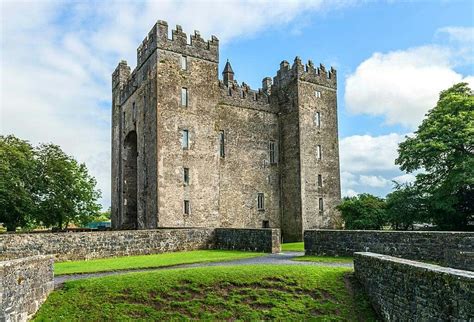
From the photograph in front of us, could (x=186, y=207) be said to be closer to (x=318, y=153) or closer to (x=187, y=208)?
(x=187, y=208)

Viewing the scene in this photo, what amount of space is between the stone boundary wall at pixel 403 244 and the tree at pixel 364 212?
46.9 ft

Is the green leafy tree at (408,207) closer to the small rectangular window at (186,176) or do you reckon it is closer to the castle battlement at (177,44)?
the small rectangular window at (186,176)

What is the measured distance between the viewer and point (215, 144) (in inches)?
1305

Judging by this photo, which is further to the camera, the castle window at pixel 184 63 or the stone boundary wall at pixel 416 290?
the castle window at pixel 184 63

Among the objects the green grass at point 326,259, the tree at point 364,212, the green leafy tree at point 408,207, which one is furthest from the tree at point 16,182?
the green leafy tree at point 408,207

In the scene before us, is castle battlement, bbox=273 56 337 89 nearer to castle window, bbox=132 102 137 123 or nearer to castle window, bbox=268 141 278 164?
castle window, bbox=268 141 278 164

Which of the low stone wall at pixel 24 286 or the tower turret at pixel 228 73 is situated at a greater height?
the tower turret at pixel 228 73

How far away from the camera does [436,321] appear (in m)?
Result: 7.82

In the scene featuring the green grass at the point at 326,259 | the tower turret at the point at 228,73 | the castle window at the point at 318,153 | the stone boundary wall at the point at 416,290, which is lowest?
the green grass at the point at 326,259

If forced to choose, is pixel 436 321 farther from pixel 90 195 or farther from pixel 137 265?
pixel 90 195

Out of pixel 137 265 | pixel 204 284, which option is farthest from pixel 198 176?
pixel 204 284

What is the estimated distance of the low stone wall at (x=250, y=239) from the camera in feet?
67.4

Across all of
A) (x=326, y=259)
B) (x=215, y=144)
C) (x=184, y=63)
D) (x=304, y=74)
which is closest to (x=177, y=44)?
(x=184, y=63)

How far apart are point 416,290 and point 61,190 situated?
37.4m
